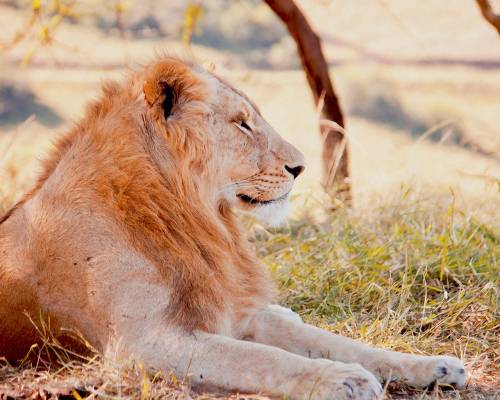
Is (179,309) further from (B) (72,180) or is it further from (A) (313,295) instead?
(A) (313,295)

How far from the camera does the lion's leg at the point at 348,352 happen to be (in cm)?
332

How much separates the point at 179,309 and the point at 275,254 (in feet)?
6.64

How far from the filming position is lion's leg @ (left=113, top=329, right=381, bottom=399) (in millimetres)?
2953

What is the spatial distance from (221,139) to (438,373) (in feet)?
3.87

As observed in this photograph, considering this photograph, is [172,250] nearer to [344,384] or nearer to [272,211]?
[272,211]

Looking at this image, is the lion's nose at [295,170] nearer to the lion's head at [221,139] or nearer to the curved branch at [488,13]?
the lion's head at [221,139]

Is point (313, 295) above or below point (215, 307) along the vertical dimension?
below

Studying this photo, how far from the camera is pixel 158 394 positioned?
2982 mm

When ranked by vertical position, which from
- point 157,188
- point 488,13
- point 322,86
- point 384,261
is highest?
point 157,188

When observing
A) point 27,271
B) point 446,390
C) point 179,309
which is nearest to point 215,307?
point 179,309

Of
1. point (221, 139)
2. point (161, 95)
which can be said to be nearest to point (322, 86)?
point (221, 139)

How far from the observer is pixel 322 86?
22.3ft

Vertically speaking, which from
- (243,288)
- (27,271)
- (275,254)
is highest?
(27,271)

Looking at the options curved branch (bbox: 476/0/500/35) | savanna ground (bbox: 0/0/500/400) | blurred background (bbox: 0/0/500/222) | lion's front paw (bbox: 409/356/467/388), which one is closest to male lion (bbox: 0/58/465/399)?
lion's front paw (bbox: 409/356/467/388)
